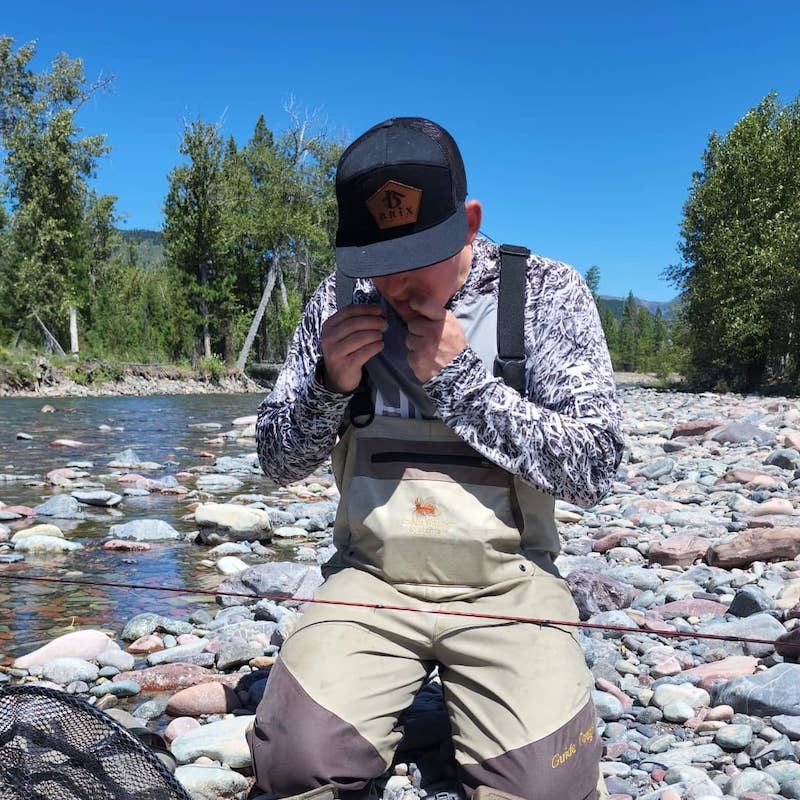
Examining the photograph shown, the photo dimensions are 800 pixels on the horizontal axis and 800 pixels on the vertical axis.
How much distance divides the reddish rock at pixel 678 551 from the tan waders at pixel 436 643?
Result: 244cm

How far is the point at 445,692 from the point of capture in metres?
2.30

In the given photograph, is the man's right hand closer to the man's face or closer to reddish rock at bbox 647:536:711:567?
the man's face

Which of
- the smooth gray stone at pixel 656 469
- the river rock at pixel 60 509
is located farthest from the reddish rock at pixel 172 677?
the smooth gray stone at pixel 656 469

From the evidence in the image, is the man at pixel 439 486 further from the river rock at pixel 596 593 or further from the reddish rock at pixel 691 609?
the reddish rock at pixel 691 609

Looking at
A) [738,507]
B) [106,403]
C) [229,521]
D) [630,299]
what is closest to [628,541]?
[738,507]

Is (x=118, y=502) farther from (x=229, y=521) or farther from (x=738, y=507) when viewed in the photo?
(x=738, y=507)

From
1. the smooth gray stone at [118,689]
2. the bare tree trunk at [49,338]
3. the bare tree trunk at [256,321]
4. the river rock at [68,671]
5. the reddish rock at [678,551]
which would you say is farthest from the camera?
the bare tree trunk at [256,321]

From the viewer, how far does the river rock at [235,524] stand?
5.98 meters

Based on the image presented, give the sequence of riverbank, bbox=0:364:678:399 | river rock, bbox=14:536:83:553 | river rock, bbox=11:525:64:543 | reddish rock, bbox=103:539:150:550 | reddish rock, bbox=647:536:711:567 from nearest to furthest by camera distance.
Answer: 1. reddish rock, bbox=647:536:711:567
2. river rock, bbox=14:536:83:553
3. reddish rock, bbox=103:539:150:550
4. river rock, bbox=11:525:64:543
5. riverbank, bbox=0:364:678:399

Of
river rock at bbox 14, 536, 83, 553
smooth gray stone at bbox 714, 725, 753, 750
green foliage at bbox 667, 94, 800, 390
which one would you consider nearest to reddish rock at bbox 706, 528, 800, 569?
smooth gray stone at bbox 714, 725, 753, 750

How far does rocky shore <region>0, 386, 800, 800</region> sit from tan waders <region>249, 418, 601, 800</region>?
0.24 meters

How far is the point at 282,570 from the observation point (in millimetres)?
4398

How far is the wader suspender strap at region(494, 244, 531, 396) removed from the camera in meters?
2.37

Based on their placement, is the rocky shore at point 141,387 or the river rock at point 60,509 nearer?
the river rock at point 60,509
